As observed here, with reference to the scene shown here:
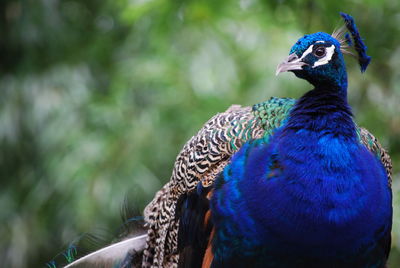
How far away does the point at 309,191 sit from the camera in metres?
1.67

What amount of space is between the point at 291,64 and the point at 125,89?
86.5 inches

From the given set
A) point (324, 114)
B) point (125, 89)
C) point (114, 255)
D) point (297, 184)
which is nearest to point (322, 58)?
point (324, 114)

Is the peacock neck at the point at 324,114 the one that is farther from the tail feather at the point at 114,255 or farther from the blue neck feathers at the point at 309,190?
the tail feather at the point at 114,255

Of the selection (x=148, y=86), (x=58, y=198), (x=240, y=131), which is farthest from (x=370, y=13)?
(x=58, y=198)

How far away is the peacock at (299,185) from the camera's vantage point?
5.49 ft

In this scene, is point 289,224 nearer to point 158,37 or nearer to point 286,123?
point 286,123

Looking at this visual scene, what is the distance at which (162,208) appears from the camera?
7.26 ft

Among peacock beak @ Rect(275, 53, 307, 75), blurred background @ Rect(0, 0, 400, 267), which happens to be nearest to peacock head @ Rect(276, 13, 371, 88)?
peacock beak @ Rect(275, 53, 307, 75)

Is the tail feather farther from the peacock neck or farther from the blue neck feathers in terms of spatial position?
the peacock neck

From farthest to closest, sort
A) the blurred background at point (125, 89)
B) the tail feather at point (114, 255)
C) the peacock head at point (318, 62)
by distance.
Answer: the blurred background at point (125, 89)
the tail feather at point (114, 255)
the peacock head at point (318, 62)

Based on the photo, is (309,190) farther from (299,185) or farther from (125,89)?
(125,89)

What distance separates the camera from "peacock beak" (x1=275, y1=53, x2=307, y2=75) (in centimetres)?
176

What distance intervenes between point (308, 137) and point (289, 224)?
25cm

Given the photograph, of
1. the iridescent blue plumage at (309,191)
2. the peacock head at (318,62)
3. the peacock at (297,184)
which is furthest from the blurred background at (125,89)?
the peacock head at (318,62)
